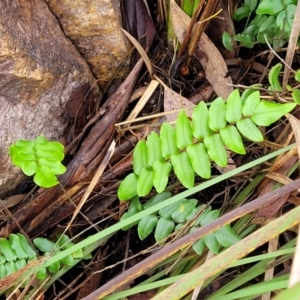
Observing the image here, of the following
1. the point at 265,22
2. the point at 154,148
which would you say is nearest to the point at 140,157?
the point at 154,148

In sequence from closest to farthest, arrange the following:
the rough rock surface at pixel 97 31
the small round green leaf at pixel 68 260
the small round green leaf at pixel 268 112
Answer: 1. the small round green leaf at pixel 268 112
2. the small round green leaf at pixel 68 260
3. the rough rock surface at pixel 97 31

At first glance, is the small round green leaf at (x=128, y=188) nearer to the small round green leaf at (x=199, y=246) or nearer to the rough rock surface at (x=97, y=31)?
the small round green leaf at (x=199, y=246)

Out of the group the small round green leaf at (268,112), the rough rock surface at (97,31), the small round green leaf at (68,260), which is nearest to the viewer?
the small round green leaf at (268,112)

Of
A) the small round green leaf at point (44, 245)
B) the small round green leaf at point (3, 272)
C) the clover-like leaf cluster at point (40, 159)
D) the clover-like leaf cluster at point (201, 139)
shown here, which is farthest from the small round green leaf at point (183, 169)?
the small round green leaf at point (3, 272)

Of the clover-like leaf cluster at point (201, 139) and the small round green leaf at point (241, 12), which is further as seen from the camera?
the small round green leaf at point (241, 12)

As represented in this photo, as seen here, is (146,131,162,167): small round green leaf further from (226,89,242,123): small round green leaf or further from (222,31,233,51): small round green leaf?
(222,31,233,51): small round green leaf

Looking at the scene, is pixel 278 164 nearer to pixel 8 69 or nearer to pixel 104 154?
pixel 104 154

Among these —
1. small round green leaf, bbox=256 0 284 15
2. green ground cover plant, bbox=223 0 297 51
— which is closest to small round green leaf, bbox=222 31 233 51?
green ground cover plant, bbox=223 0 297 51
